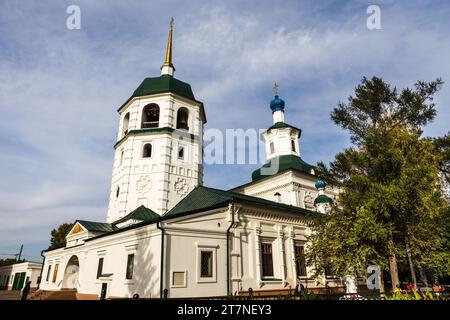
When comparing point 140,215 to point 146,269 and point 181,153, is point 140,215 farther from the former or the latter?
point 146,269

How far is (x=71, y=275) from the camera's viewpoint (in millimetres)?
23703

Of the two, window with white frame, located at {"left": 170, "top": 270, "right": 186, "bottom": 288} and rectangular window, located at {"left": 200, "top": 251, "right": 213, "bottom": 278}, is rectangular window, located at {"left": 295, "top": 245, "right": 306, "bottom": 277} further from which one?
window with white frame, located at {"left": 170, "top": 270, "right": 186, "bottom": 288}

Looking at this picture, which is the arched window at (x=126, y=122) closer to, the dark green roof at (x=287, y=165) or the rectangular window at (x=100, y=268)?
the rectangular window at (x=100, y=268)

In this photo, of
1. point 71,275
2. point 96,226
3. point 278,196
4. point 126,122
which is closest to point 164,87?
point 126,122

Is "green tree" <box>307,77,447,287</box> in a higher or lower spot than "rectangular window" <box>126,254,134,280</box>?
higher

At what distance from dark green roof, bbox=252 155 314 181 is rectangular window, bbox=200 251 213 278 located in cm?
1391

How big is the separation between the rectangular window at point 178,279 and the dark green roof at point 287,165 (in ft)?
51.1

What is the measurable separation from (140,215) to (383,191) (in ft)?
49.2

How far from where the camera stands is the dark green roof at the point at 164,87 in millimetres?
25508

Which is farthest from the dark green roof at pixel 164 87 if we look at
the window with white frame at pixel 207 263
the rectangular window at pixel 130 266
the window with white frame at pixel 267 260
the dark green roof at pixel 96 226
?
the window with white frame at pixel 207 263

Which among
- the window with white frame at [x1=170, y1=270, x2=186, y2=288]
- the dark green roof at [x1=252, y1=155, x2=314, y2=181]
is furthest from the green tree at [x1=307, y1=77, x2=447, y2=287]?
the dark green roof at [x1=252, y1=155, x2=314, y2=181]

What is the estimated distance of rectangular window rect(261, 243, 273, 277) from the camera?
17.5 metres

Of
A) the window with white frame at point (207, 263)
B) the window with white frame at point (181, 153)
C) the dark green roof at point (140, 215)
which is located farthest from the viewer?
the window with white frame at point (181, 153)

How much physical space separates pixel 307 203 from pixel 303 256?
9679mm
